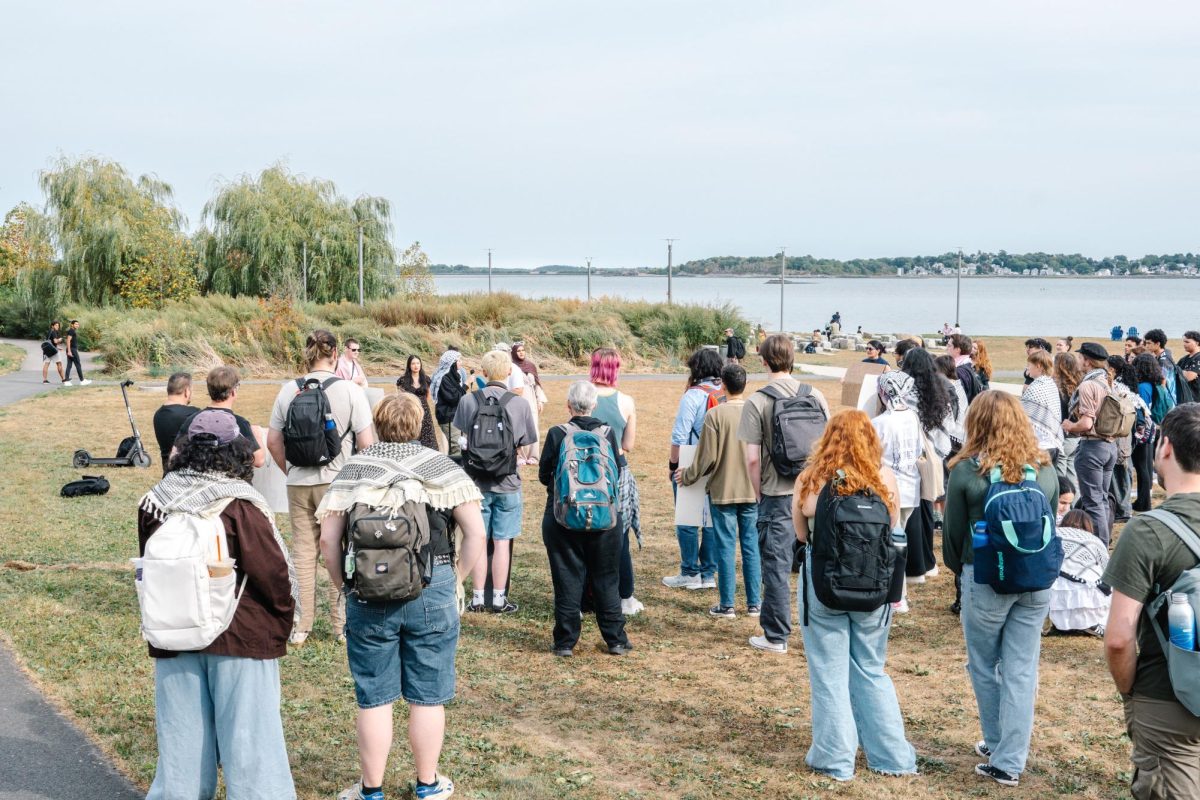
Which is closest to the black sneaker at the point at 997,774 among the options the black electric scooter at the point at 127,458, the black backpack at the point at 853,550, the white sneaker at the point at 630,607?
the black backpack at the point at 853,550

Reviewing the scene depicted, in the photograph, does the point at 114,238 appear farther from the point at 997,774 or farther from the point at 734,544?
the point at 997,774

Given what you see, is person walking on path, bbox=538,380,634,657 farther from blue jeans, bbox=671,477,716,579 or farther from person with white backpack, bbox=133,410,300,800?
person with white backpack, bbox=133,410,300,800

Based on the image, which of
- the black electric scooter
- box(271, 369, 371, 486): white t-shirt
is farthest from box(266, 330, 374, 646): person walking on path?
the black electric scooter

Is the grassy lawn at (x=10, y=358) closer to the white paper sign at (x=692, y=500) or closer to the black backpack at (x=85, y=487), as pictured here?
the black backpack at (x=85, y=487)

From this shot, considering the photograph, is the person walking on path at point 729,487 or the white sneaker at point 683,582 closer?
the person walking on path at point 729,487

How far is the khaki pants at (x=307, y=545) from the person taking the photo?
6.17 m

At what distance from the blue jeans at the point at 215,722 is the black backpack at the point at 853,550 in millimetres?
2305

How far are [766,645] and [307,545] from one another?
116 inches

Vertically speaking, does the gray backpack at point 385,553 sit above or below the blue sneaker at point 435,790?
above

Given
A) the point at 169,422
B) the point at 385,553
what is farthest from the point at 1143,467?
the point at 169,422

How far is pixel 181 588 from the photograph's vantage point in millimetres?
3605

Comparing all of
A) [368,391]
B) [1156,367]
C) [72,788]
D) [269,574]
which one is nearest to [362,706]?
[269,574]

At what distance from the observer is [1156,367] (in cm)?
959

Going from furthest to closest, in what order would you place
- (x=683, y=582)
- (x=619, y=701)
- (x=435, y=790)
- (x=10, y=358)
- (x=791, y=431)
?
(x=10, y=358) → (x=683, y=582) → (x=791, y=431) → (x=619, y=701) → (x=435, y=790)
